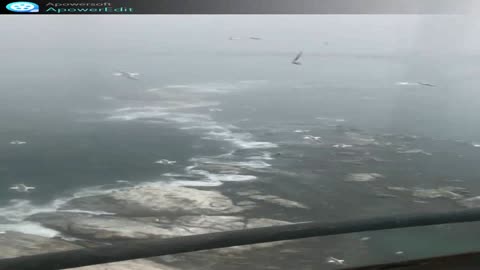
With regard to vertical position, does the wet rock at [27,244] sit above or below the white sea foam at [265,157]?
Result: below

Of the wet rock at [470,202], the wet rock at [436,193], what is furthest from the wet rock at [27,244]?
the wet rock at [470,202]

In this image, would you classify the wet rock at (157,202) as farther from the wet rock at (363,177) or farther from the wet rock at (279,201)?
the wet rock at (363,177)

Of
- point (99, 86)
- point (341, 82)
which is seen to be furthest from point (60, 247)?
point (341, 82)

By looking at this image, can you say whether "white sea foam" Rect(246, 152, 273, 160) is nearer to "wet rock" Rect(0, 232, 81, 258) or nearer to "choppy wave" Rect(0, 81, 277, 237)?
"choppy wave" Rect(0, 81, 277, 237)

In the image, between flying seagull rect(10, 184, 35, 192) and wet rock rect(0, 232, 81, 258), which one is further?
flying seagull rect(10, 184, 35, 192)

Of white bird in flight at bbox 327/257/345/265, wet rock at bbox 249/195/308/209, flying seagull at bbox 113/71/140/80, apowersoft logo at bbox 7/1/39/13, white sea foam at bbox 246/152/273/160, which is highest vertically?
flying seagull at bbox 113/71/140/80

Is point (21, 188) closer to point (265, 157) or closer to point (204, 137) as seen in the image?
point (204, 137)

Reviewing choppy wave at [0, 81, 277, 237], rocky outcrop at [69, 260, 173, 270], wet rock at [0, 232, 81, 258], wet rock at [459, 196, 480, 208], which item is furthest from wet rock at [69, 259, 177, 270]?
wet rock at [459, 196, 480, 208]

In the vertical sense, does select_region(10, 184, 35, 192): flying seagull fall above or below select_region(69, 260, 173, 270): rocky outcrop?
above

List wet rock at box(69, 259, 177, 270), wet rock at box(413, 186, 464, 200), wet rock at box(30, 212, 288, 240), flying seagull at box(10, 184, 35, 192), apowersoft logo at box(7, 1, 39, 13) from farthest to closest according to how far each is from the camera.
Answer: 1. wet rock at box(413, 186, 464, 200)
2. flying seagull at box(10, 184, 35, 192)
3. wet rock at box(30, 212, 288, 240)
4. wet rock at box(69, 259, 177, 270)
5. apowersoft logo at box(7, 1, 39, 13)
